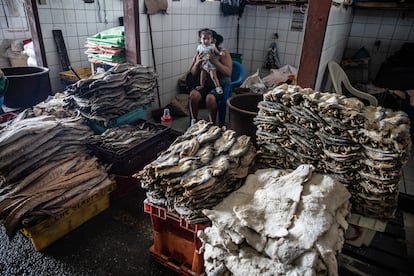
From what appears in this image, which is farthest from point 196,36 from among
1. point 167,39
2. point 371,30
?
point 371,30

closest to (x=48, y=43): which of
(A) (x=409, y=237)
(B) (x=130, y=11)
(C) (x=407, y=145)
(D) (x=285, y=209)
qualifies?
(B) (x=130, y=11)

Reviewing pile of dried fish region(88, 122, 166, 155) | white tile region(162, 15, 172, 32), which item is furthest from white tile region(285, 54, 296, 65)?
pile of dried fish region(88, 122, 166, 155)

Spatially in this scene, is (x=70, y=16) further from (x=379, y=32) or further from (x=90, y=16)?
(x=379, y=32)

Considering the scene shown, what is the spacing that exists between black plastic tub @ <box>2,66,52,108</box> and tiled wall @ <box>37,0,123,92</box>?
0.66m

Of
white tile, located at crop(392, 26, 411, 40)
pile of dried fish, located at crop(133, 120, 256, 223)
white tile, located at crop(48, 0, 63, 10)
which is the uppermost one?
white tile, located at crop(48, 0, 63, 10)

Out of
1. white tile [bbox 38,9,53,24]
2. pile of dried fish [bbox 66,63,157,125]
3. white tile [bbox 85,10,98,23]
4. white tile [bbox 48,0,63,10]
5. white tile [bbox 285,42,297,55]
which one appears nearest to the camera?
pile of dried fish [bbox 66,63,157,125]

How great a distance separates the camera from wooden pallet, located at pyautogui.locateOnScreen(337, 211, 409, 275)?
217cm

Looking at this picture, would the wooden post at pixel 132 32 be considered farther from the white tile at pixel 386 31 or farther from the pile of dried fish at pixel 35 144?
the white tile at pixel 386 31

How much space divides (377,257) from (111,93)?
3143 mm

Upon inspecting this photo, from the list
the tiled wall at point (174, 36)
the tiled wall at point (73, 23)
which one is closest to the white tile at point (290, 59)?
the tiled wall at point (174, 36)

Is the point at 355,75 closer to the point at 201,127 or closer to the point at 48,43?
the point at 201,127

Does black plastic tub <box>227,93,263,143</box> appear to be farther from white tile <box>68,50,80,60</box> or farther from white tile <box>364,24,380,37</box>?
white tile <box>364,24,380,37</box>

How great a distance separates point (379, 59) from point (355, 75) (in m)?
0.53

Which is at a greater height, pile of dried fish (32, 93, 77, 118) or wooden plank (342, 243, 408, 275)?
pile of dried fish (32, 93, 77, 118)
